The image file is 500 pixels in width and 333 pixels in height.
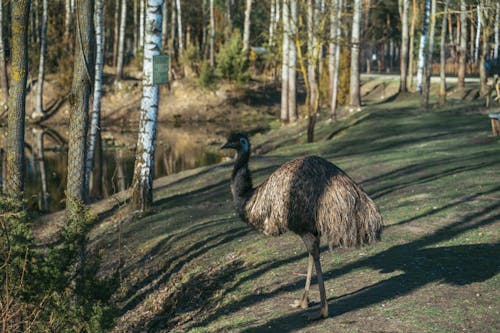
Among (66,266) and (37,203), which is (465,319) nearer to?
(66,266)

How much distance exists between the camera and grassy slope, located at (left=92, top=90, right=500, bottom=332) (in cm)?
935

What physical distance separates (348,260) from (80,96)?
5.05 meters

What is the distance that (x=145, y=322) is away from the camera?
11.8 m

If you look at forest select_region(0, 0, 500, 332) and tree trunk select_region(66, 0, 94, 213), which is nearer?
forest select_region(0, 0, 500, 332)

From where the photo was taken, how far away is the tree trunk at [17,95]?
478 inches

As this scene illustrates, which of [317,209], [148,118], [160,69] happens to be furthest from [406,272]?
[148,118]

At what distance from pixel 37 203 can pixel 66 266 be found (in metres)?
16.5

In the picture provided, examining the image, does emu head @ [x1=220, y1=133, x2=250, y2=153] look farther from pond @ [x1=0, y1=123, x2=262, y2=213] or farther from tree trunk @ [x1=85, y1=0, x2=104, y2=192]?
tree trunk @ [x1=85, y1=0, x2=104, y2=192]

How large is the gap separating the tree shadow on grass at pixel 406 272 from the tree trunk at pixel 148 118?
6637 mm

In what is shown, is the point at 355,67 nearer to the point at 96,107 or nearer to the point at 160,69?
the point at 96,107

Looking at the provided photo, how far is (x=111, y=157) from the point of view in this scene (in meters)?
34.6

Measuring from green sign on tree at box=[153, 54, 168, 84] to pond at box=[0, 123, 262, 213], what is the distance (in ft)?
11.8

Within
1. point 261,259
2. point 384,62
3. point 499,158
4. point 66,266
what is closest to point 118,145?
point 499,158

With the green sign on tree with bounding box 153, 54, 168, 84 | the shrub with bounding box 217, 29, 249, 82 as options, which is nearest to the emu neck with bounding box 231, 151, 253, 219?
the green sign on tree with bounding box 153, 54, 168, 84
